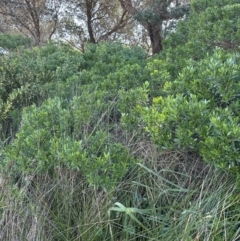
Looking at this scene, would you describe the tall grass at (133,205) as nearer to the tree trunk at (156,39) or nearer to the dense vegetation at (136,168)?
the dense vegetation at (136,168)

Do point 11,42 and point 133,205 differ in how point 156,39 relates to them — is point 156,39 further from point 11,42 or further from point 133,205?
point 133,205

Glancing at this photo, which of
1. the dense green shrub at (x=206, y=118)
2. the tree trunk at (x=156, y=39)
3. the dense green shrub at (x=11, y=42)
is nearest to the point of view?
the dense green shrub at (x=206, y=118)

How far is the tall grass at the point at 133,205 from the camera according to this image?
1830 millimetres

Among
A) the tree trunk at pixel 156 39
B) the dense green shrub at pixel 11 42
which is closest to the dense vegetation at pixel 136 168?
the dense green shrub at pixel 11 42

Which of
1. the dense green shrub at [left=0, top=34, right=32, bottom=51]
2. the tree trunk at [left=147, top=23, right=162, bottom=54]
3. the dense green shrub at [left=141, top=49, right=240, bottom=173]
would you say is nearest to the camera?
the dense green shrub at [left=141, top=49, right=240, bottom=173]

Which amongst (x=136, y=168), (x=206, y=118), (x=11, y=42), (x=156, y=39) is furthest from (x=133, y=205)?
(x=156, y=39)

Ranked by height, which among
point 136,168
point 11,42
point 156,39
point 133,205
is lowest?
point 133,205

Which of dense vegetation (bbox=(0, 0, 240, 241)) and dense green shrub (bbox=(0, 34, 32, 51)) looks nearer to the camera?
dense vegetation (bbox=(0, 0, 240, 241))

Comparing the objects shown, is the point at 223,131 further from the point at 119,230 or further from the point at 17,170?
the point at 17,170

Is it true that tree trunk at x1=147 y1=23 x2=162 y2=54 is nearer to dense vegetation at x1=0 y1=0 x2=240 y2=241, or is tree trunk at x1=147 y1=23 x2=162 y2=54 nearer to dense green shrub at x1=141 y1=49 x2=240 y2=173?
dense vegetation at x1=0 y1=0 x2=240 y2=241

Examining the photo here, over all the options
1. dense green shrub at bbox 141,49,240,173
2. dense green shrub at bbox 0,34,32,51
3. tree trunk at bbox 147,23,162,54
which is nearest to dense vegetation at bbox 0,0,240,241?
dense green shrub at bbox 141,49,240,173

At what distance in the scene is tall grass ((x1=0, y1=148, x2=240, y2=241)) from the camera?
183cm

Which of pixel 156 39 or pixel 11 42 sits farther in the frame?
pixel 156 39

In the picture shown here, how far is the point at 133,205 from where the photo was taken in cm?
212
